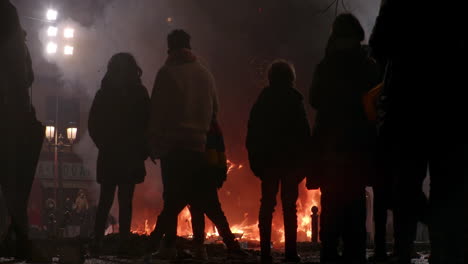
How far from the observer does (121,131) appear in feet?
22.6

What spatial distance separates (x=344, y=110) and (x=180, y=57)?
4.76 ft

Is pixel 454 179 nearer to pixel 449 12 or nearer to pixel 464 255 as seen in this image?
pixel 464 255

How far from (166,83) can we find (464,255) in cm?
311

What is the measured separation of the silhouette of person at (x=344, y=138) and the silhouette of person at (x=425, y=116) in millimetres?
1484


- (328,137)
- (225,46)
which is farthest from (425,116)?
(225,46)

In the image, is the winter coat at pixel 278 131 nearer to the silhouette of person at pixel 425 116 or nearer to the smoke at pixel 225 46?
the silhouette of person at pixel 425 116

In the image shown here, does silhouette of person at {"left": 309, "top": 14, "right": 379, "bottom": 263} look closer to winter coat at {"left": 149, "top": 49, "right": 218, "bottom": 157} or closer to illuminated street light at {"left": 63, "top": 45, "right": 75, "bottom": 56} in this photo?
winter coat at {"left": 149, "top": 49, "right": 218, "bottom": 157}

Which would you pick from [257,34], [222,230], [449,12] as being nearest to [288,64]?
[222,230]

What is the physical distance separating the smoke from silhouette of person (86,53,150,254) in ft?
66.2

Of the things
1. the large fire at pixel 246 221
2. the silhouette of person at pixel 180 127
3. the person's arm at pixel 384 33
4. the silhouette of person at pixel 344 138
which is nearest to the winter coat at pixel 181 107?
the silhouette of person at pixel 180 127

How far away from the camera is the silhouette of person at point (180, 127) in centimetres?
550

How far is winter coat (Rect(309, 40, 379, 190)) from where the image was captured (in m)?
5.27

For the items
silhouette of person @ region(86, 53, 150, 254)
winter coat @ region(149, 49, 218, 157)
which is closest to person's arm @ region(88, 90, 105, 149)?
silhouette of person @ region(86, 53, 150, 254)

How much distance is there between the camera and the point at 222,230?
6.25 metres
